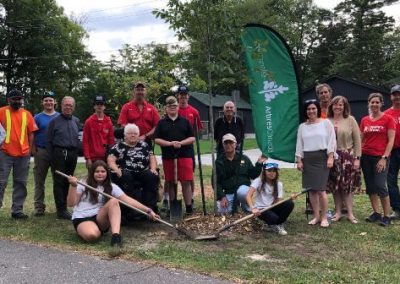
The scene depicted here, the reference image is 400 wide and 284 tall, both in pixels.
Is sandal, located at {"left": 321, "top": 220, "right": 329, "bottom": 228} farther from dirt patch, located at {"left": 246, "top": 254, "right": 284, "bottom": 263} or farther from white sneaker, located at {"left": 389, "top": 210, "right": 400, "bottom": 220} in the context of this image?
dirt patch, located at {"left": 246, "top": 254, "right": 284, "bottom": 263}

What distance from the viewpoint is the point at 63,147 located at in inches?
295

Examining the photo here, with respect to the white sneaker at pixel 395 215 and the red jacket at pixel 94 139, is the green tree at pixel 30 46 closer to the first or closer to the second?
the red jacket at pixel 94 139

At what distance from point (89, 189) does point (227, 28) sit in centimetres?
304

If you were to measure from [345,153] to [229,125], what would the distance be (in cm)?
200

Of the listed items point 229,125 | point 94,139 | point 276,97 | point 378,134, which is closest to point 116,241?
point 94,139

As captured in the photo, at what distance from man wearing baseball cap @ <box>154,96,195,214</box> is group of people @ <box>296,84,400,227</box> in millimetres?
1653

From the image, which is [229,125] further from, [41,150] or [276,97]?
[41,150]

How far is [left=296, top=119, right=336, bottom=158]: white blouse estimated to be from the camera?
6.76m

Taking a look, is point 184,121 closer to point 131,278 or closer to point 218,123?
point 218,123

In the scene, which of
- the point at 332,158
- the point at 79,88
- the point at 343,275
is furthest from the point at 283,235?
the point at 79,88

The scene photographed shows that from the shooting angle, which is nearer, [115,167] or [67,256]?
[67,256]

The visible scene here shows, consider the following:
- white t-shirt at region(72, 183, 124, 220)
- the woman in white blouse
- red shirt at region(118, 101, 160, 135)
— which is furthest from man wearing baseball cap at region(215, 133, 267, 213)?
white t-shirt at region(72, 183, 124, 220)

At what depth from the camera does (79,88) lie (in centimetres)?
5144

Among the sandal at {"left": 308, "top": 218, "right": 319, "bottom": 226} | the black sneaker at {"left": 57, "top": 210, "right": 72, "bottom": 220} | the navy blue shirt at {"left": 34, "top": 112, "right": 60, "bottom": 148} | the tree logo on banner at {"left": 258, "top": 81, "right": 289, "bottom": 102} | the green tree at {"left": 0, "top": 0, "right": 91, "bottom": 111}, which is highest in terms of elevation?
the green tree at {"left": 0, "top": 0, "right": 91, "bottom": 111}
